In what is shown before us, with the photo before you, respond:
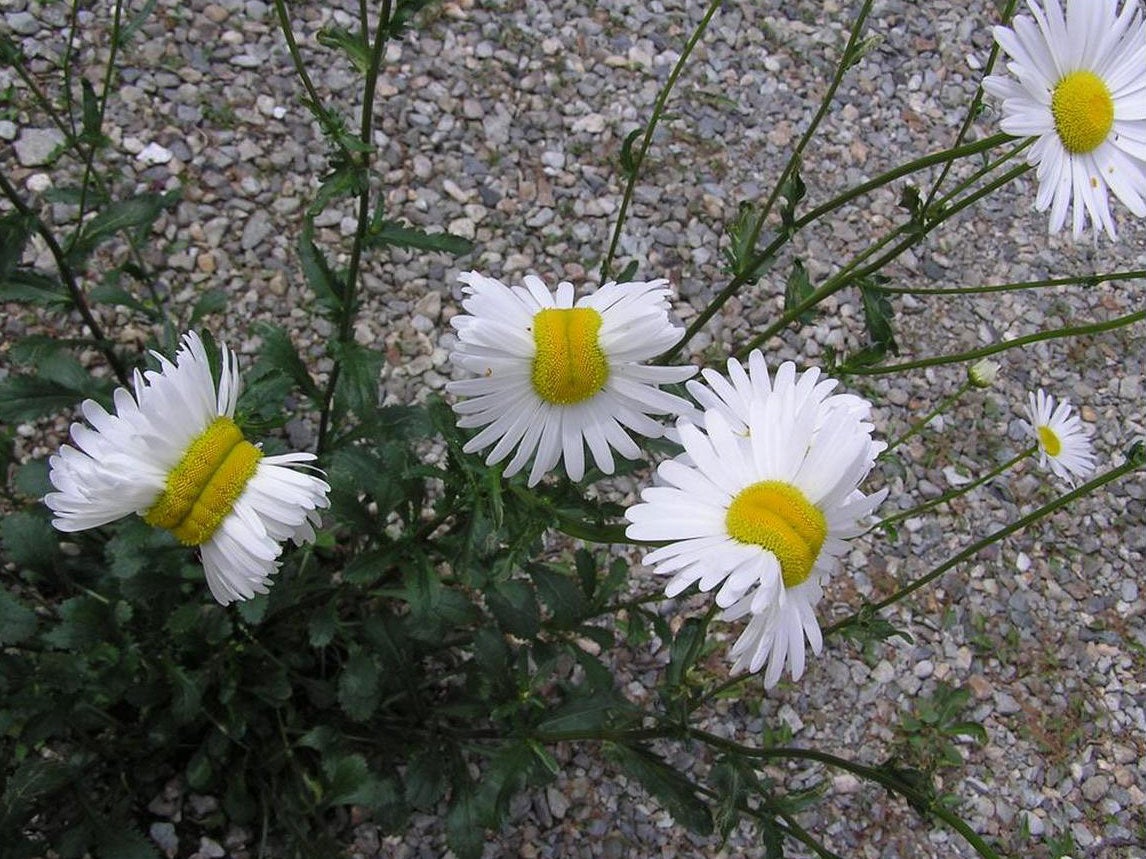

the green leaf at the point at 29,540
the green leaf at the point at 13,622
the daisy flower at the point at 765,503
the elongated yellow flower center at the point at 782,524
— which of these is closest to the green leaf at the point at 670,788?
the daisy flower at the point at 765,503

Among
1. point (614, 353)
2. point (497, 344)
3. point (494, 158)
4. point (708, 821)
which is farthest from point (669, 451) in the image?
point (494, 158)

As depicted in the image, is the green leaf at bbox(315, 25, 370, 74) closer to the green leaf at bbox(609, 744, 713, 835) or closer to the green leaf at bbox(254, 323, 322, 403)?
the green leaf at bbox(254, 323, 322, 403)

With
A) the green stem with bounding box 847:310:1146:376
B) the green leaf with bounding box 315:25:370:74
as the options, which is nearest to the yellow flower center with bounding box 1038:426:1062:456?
the green stem with bounding box 847:310:1146:376

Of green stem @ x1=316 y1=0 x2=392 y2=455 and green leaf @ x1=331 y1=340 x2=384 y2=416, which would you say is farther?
green leaf @ x1=331 y1=340 x2=384 y2=416

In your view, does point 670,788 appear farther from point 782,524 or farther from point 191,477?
point 191,477

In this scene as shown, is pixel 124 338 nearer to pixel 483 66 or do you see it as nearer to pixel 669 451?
pixel 483 66

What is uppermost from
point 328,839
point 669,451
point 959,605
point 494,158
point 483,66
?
point 483,66

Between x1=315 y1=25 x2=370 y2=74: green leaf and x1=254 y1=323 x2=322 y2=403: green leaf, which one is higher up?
x1=315 y1=25 x2=370 y2=74: green leaf
